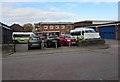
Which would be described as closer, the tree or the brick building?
the brick building

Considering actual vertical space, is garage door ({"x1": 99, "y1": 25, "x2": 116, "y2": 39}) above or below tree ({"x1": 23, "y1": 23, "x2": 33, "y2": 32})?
below

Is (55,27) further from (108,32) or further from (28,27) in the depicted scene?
(108,32)

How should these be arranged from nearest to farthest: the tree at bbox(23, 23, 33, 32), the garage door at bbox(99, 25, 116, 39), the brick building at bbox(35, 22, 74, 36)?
the garage door at bbox(99, 25, 116, 39) < the brick building at bbox(35, 22, 74, 36) < the tree at bbox(23, 23, 33, 32)

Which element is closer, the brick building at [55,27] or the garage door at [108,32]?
the garage door at [108,32]

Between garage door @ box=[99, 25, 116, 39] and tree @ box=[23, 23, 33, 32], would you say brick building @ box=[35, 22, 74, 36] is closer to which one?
tree @ box=[23, 23, 33, 32]

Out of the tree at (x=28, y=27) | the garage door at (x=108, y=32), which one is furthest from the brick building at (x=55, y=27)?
the garage door at (x=108, y=32)

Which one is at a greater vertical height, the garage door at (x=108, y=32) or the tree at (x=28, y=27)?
the tree at (x=28, y=27)

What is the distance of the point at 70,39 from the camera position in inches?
1305

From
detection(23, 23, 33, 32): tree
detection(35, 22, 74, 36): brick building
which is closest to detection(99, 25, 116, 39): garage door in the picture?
detection(35, 22, 74, 36): brick building

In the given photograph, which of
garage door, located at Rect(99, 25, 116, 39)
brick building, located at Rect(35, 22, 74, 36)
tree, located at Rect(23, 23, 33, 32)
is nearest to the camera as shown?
garage door, located at Rect(99, 25, 116, 39)

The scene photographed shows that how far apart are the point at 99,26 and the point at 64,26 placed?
33920 millimetres

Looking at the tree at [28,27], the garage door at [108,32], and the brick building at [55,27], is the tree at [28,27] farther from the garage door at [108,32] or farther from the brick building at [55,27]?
the garage door at [108,32]

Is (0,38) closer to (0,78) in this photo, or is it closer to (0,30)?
(0,30)

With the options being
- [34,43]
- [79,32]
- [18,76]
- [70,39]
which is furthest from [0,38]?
[18,76]
